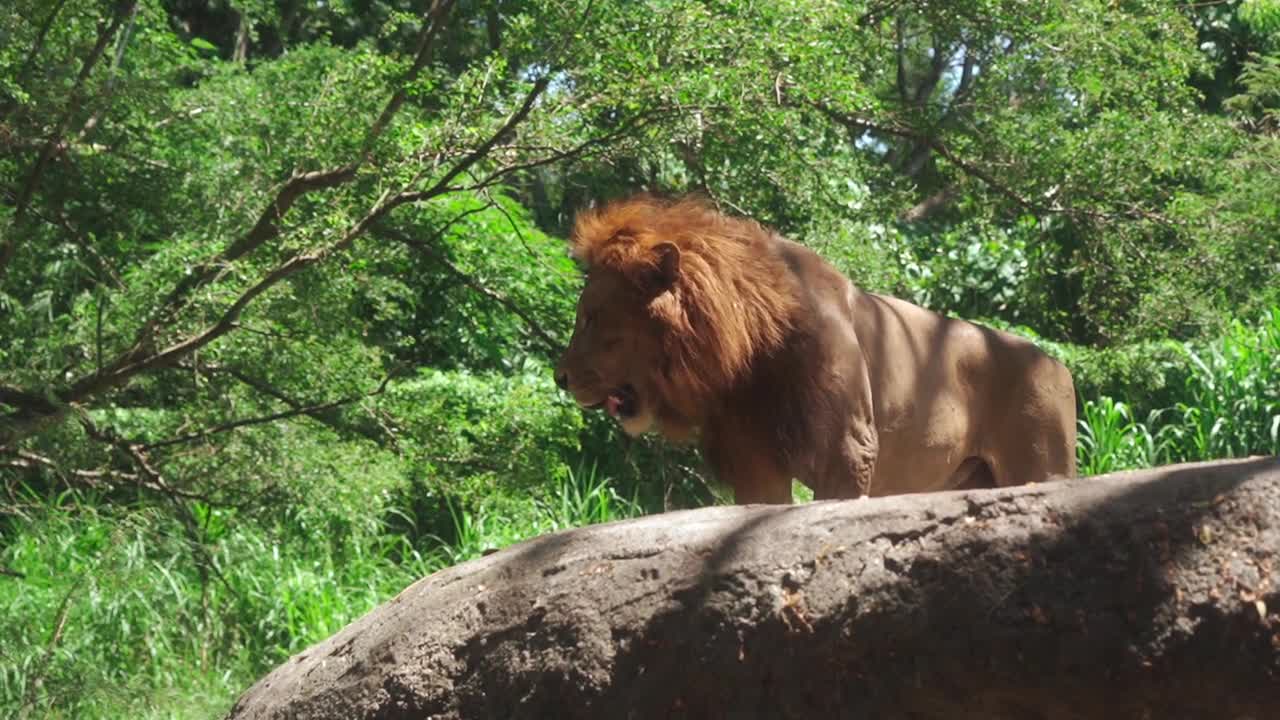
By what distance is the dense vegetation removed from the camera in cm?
661

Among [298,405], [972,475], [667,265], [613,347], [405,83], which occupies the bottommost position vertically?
[298,405]

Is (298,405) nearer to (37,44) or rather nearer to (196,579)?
(196,579)

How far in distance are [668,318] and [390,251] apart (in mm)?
3103

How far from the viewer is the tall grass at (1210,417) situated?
9.62 m

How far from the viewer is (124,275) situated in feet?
23.8

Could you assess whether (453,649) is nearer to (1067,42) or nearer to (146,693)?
(146,693)

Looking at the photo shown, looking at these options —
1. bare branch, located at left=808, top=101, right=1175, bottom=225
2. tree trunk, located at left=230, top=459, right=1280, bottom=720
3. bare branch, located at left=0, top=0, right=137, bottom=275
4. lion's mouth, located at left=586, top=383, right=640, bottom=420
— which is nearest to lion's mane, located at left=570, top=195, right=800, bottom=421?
lion's mouth, located at left=586, top=383, right=640, bottom=420

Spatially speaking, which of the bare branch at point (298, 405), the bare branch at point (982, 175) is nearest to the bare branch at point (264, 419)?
the bare branch at point (298, 405)

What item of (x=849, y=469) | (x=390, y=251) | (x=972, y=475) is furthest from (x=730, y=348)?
(x=390, y=251)

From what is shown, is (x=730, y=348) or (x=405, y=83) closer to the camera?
(x=730, y=348)

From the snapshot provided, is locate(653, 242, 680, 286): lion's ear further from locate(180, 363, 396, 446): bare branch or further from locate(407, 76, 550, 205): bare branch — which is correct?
locate(180, 363, 396, 446): bare branch

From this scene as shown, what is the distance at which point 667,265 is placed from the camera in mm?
4848

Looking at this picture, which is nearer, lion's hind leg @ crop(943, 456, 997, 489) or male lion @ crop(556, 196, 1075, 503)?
male lion @ crop(556, 196, 1075, 503)

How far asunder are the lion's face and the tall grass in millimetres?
5266
